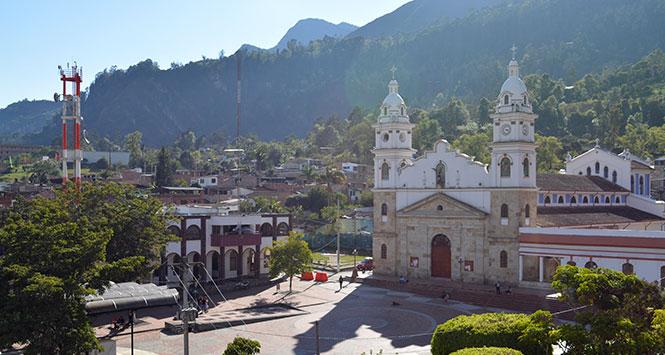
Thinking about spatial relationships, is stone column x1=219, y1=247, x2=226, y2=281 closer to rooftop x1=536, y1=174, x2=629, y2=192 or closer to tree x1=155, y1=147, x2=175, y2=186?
rooftop x1=536, y1=174, x2=629, y2=192

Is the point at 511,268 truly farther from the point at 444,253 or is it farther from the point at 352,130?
the point at 352,130

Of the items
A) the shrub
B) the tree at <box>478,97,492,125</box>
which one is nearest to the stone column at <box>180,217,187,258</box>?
the shrub

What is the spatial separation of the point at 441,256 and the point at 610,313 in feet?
99.3

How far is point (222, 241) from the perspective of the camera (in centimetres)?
4997

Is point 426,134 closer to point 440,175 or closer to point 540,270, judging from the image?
point 440,175

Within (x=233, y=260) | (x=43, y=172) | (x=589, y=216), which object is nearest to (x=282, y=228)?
(x=233, y=260)

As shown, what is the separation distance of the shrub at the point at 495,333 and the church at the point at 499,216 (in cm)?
2173

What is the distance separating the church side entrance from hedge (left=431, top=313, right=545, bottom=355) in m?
26.0

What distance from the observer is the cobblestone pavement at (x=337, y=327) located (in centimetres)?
3130

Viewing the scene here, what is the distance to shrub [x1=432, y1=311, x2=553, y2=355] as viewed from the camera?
20.4 metres

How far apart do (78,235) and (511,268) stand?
30265 mm

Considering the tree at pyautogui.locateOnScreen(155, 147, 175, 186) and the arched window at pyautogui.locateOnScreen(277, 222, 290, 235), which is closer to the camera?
the arched window at pyautogui.locateOnScreen(277, 222, 290, 235)

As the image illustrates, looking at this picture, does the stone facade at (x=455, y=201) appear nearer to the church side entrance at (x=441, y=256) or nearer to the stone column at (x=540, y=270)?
the church side entrance at (x=441, y=256)

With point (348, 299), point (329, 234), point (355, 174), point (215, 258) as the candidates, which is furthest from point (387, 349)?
point (355, 174)
